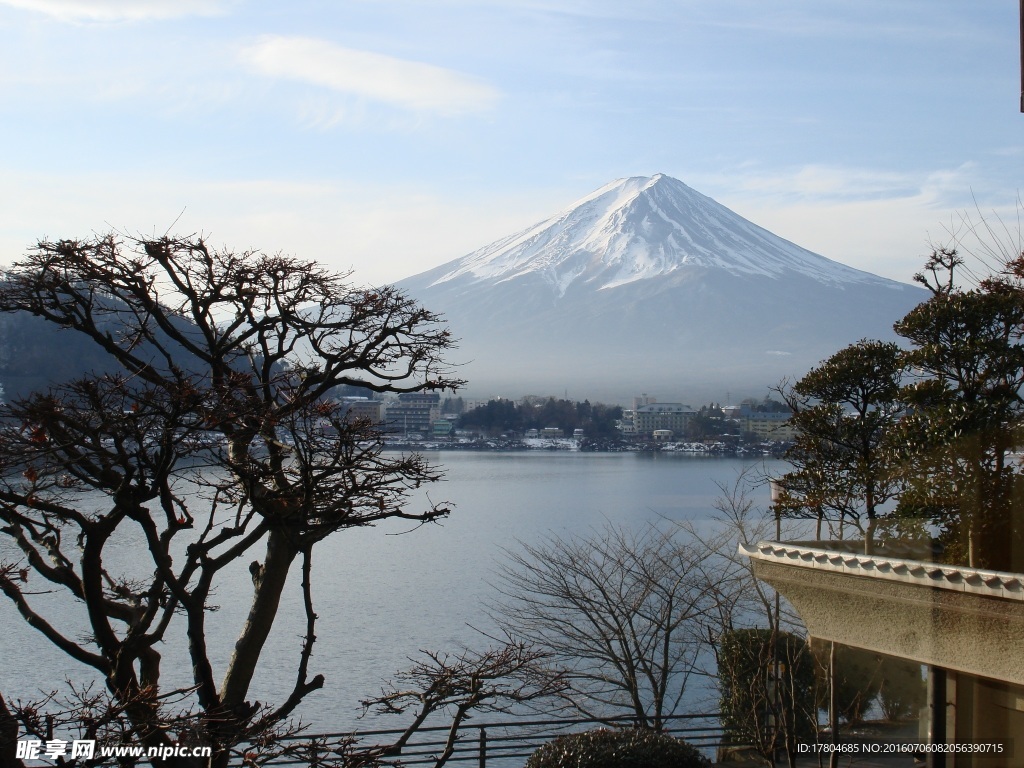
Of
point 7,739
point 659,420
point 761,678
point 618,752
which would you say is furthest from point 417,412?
point 7,739

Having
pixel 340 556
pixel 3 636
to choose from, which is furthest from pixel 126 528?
pixel 3 636

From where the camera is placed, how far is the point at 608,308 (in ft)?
383

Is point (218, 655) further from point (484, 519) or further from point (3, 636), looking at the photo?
point (484, 519)

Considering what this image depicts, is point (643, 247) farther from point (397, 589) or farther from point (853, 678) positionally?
point (853, 678)

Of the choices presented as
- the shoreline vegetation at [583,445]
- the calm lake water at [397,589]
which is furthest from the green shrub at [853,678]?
the shoreline vegetation at [583,445]

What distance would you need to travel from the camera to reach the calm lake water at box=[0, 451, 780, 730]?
1154 centimetres

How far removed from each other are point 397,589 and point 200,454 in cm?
1267

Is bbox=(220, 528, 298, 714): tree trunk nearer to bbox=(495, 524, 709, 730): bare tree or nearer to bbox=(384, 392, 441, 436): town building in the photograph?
bbox=(495, 524, 709, 730): bare tree

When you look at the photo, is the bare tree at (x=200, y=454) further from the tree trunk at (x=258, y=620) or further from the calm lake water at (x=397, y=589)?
the calm lake water at (x=397, y=589)

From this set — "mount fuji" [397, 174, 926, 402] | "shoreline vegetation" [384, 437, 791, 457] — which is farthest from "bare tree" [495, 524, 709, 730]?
"mount fuji" [397, 174, 926, 402]

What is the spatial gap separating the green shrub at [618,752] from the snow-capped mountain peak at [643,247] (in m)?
115

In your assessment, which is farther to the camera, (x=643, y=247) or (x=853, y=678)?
(x=643, y=247)

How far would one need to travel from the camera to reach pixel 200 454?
5.17m

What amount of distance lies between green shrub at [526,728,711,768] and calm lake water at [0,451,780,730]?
1.53 m
